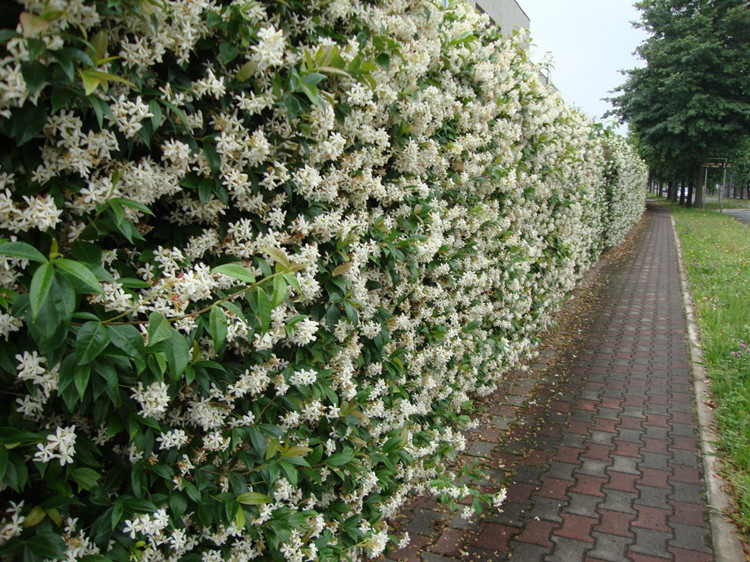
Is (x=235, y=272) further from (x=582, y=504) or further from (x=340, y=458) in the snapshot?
(x=582, y=504)

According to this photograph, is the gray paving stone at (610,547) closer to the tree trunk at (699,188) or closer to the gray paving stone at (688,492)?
the gray paving stone at (688,492)

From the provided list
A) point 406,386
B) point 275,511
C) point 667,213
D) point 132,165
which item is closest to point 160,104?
point 132,165

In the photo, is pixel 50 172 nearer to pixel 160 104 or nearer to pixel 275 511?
pixel 160 104

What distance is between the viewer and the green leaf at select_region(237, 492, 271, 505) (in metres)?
1.75

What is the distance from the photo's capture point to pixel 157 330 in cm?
127

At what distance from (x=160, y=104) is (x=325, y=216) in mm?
790

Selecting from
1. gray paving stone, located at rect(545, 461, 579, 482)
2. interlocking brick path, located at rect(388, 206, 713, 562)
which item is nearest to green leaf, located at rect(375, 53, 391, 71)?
interlocking brick path, located at rect(388, 206, 713, 562)

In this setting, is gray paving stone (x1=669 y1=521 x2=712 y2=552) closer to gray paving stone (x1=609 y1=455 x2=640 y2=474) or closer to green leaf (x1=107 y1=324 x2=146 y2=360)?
gray paving stone (x1=609 y1=455 x2=640 y2=474)

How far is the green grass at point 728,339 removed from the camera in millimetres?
4098

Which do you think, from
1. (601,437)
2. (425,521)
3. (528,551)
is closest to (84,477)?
(425,521)

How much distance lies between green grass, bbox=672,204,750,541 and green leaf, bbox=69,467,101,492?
12.5 feet

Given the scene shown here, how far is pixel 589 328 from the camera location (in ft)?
26.5

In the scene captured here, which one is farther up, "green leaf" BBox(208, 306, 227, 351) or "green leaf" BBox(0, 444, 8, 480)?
"green leaf" BBox(208, 306, 227, 351)

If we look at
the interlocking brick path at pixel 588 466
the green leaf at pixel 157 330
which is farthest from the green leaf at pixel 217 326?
the interlocking brick path at pixel 588 466
